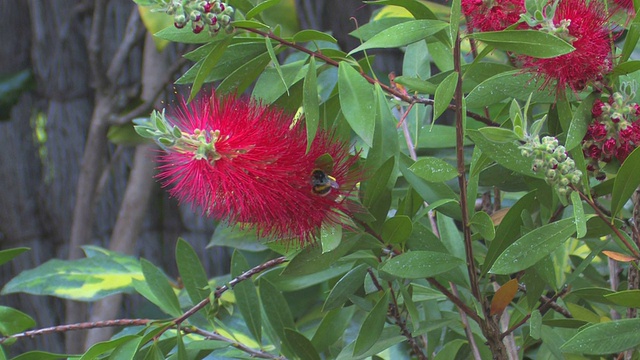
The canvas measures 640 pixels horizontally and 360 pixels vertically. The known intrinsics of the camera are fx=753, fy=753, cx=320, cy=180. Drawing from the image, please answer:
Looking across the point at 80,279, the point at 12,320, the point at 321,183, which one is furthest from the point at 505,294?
the point at 80,279

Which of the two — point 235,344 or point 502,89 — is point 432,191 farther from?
point 235,344

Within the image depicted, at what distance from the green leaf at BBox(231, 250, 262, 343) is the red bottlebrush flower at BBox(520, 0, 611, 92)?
26cm

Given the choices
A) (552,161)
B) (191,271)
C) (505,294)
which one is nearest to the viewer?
(552,161)

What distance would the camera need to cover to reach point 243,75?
1.32 feet

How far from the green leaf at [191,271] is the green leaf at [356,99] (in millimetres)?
212

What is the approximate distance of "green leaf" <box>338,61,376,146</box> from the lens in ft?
1.18

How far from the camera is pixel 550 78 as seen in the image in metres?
0.39

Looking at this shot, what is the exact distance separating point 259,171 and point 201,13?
0.27 feet

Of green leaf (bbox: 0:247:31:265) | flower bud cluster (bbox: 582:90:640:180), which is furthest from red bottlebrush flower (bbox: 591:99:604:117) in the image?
green leaf (bbox: 0:247:31:265)

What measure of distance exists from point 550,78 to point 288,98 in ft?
0.46

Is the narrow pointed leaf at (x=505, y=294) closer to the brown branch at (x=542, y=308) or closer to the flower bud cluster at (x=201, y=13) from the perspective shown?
the brown branch at (x=542, y=308)

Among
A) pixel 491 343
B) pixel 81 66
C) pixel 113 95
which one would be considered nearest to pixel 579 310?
pixel 491 343

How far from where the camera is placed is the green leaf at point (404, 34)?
361 millimetres

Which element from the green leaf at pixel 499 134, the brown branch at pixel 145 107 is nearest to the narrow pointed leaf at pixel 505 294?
the green leaf at pixel 499 134
